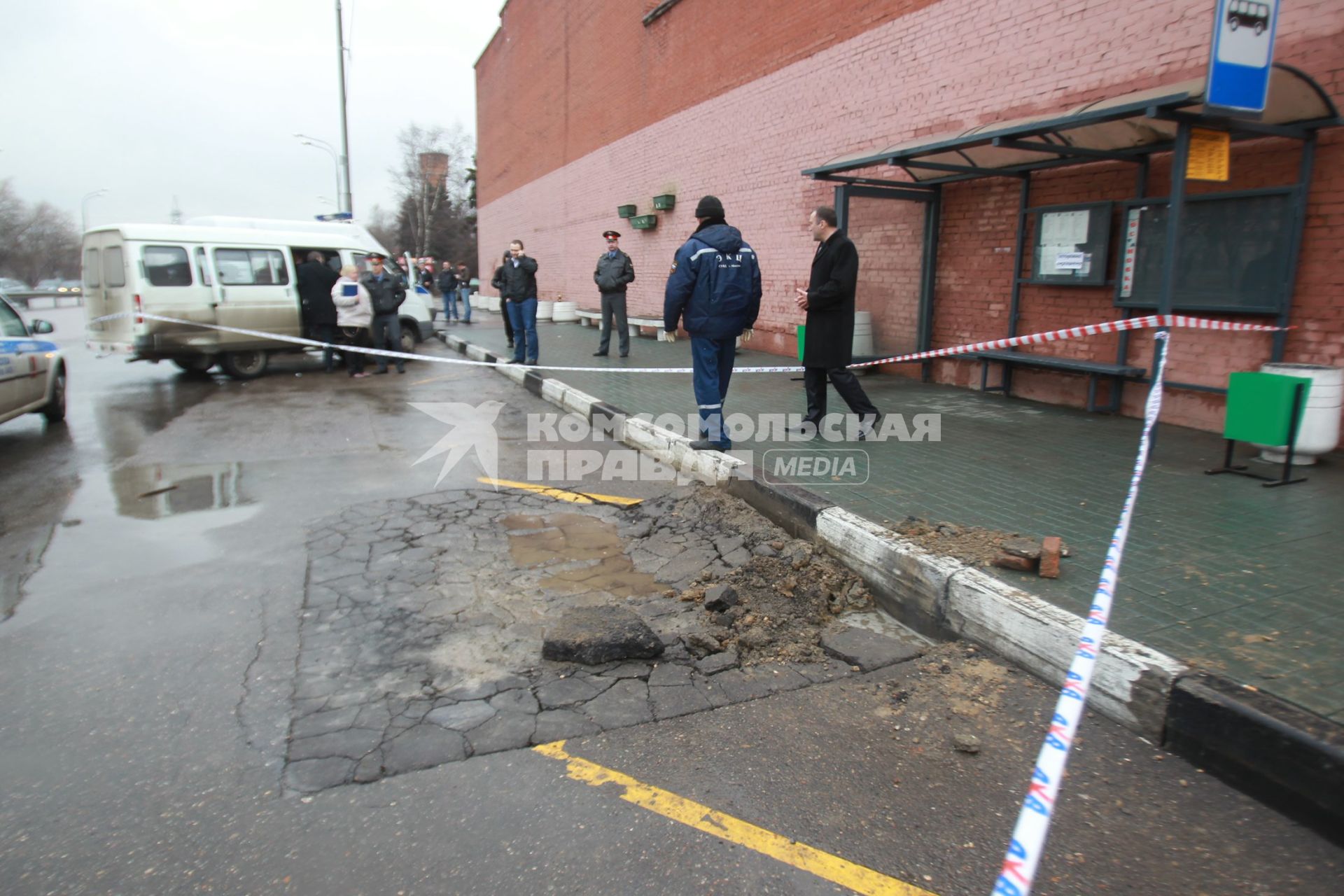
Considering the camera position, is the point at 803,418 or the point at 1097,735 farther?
the point at 803,418

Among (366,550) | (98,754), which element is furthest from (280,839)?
(366,550)

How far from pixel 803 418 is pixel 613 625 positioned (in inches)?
166

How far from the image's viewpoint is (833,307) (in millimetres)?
6977

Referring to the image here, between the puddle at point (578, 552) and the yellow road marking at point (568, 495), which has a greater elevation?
the yellow road marking at point (568, 495)

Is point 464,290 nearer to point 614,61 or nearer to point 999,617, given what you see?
point 614,61

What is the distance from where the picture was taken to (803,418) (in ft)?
25.0

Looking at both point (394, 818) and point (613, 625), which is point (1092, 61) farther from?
point (394, 818)

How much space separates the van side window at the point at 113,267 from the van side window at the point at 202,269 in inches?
37.8

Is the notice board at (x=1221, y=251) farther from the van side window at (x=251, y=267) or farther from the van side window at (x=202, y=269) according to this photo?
the van side window at (x=202, y=269)

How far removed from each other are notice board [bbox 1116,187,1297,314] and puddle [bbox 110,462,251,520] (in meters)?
7.68

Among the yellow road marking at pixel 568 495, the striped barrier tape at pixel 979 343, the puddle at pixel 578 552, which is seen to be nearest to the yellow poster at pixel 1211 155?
the striped barrier tape at pixel 979 343

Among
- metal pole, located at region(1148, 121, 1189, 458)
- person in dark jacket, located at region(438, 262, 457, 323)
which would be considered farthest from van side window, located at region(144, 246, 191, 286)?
metal pole, located at region(1148, 121, 1189, 458)

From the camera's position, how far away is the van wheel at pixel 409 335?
15.6 metres

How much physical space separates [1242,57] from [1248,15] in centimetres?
27
